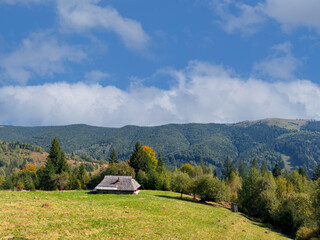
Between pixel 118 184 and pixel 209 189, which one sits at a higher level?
pixel 209 189

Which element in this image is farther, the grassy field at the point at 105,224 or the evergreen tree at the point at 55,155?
the evergreen tree at the point at 55,155

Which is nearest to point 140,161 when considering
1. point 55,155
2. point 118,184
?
point 55,155

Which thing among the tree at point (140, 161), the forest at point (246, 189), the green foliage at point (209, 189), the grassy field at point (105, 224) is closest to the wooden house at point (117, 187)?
the forest at point (246, 189)

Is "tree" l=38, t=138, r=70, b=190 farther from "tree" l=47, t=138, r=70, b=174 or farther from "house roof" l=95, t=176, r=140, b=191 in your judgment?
"house roof" l=95, t=176, r=140, b=191

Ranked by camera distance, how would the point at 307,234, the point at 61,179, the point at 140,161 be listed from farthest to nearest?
the point at 140,161 → the point at 61,179 → the point at 307,234

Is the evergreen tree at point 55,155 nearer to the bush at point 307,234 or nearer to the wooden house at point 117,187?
the wooden house at point 117,187

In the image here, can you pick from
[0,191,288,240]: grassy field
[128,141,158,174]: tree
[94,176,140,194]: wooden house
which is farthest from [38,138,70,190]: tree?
[0,191,288,240]: grassy field

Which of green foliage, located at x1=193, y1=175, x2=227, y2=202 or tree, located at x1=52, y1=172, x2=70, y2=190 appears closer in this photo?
green foliage, located at x1=193, y1=175, x2=227, y2=202

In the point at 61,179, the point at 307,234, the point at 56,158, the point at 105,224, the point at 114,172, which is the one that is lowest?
the point at 61,179

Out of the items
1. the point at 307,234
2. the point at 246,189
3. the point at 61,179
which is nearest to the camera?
the point at 307,234

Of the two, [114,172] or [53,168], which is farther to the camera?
[114,172]

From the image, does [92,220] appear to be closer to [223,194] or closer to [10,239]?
[10,239]

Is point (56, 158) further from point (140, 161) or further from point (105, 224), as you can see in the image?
point (105, 224)

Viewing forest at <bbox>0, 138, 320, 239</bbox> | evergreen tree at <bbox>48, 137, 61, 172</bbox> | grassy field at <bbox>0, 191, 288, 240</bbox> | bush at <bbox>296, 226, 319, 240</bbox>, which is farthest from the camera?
evergreen tree at <bbox>48, 137, 61, 172</bbox>
